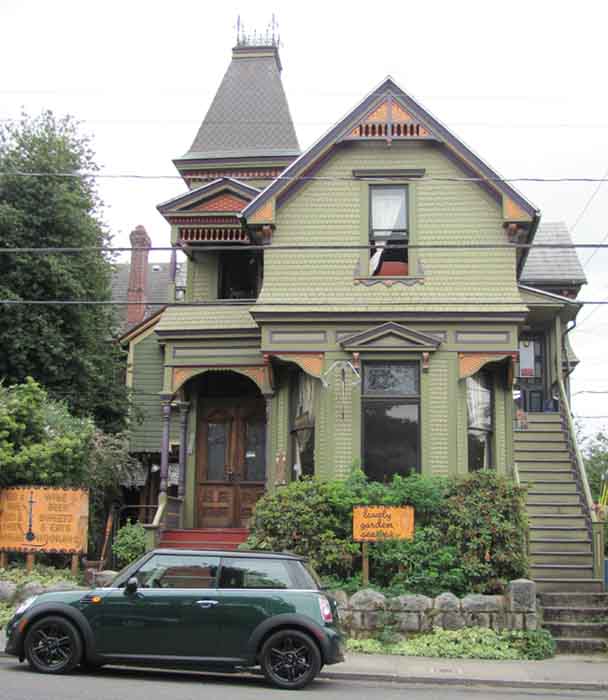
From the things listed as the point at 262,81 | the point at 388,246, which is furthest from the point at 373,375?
the point at 262,81

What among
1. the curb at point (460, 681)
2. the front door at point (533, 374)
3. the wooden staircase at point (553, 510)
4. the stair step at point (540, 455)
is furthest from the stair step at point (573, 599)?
the front door at point (533, 374)

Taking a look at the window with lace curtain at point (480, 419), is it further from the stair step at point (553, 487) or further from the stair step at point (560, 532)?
the stair step at point (560, 532)

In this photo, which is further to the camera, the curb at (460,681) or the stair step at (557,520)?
the stair step at (557,520)

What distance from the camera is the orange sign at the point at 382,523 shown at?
49.6 ft

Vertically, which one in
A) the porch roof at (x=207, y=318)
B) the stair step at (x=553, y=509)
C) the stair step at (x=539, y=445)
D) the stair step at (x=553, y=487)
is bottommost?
the stair step at (x=553, y=509)

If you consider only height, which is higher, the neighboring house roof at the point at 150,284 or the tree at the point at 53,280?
the neighboring house roof at the point at 150,284

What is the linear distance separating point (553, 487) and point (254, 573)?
31.4ft

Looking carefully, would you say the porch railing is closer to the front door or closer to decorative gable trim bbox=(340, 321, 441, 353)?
the front door

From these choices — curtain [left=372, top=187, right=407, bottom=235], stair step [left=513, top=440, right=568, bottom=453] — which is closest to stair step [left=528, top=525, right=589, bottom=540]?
stair step [left=513, top=440, right=568, bottom=453]

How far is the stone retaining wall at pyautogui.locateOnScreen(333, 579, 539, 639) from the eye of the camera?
13930mm

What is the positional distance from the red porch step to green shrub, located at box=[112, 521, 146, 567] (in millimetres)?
474

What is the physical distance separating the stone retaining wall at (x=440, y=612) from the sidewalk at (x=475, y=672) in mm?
728

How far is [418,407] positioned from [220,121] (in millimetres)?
10256

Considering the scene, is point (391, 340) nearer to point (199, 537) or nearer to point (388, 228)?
point (388, 228)
